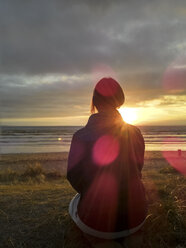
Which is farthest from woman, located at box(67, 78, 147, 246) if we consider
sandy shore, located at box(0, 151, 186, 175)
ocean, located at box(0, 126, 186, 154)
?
ocean, located at box(0, 126, 186, 154)

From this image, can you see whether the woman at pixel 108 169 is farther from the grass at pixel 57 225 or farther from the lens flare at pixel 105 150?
Answer: the grass at pixel 57 225

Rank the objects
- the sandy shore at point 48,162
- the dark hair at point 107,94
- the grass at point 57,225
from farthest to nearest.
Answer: the sandy shore at point 48,162 < the grass at point 57,225 < the dark hair at point 107,94

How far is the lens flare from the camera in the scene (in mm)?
2338

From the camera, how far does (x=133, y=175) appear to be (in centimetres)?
246

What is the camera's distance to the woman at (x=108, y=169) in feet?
7.75

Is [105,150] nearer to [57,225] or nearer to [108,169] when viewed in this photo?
[108,169]

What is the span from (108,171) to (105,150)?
200 millimetres

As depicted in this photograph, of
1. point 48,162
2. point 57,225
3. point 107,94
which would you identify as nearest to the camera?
point 107,94

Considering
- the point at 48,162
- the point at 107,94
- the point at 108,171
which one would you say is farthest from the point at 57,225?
the point at 48,162

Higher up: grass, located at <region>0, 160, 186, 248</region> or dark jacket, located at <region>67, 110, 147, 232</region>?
dark jacket, located at <region>67, 110, 147, 232</region>

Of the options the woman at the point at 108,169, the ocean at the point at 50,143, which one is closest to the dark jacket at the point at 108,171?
the woman at the point at 108,169

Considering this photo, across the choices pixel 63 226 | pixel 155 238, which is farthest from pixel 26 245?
pixel 155 238

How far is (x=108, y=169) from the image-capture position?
2.38 meters

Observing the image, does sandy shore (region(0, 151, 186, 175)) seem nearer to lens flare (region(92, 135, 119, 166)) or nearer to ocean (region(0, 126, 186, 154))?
ocean (region(0, 126, 186, 154))
